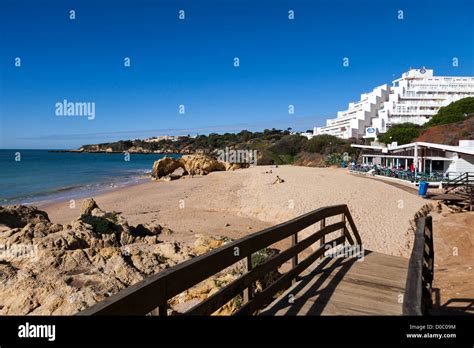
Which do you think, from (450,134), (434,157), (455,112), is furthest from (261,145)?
(434,157)

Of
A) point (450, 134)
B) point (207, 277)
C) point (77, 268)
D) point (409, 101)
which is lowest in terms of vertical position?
point (77, 268)

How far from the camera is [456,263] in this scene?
8.74 m

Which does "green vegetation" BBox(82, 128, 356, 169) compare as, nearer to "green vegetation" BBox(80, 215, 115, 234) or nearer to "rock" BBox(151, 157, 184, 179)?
"rock" BBox(151, 157, 184, 179)

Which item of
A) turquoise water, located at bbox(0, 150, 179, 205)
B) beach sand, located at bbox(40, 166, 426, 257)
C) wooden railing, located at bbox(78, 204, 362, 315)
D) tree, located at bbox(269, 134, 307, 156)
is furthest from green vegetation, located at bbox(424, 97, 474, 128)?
wooden railing, located at bbox(78, 204, 362, 315)

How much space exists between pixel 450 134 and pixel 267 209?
1283 inches

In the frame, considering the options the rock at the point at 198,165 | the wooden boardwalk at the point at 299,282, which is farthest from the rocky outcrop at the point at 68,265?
the rock at the point at 198,165

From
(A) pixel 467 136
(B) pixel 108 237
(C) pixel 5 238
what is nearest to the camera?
(C) pixel 5 238

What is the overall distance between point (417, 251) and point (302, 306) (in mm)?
1243

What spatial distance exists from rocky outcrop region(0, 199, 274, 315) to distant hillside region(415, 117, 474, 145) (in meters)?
36.4

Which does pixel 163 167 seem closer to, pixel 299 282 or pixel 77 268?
pixel 77 268

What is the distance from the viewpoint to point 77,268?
5516 millimetres

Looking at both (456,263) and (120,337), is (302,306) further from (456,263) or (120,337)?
(456,263)

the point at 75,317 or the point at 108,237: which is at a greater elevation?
the point at 75,317

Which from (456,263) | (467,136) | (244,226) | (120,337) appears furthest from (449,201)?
(467,136)
